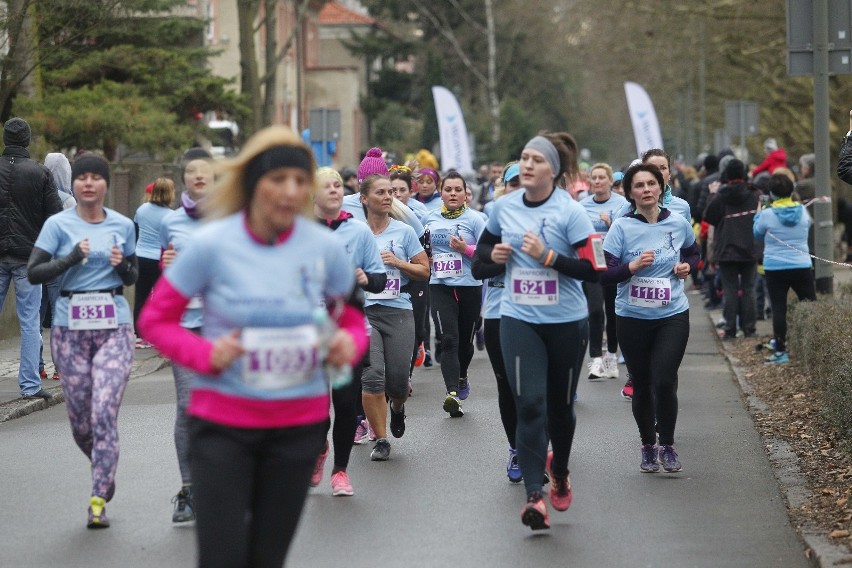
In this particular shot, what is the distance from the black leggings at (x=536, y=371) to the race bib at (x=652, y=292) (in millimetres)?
1514

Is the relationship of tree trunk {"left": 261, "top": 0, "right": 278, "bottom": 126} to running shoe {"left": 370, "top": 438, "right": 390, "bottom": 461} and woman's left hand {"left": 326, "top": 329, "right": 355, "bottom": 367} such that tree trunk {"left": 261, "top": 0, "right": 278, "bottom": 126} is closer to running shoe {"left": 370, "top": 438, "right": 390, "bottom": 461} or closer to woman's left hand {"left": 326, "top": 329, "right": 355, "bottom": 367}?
running shoe {"left": 370, "top": 438, "right": 390, "bottom": 461}

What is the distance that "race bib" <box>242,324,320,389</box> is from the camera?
480 cm

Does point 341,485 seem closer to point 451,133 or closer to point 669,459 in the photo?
Answer: point 669,459

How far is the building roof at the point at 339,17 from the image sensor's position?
7862 centimetres

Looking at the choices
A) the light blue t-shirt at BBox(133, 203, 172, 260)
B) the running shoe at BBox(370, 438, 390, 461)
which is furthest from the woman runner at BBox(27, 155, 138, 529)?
the light blue t-shirt at BBox(133, 203, 172, 260)

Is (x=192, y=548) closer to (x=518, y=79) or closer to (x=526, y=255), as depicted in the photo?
(x=526, y=255)

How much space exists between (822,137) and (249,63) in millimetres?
18253

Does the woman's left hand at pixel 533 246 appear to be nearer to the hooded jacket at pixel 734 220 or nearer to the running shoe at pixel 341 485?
the running shoe at pixel 341 485

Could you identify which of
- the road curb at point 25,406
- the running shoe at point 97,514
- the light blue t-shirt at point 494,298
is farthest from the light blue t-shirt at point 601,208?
the running shoe at point 97,514

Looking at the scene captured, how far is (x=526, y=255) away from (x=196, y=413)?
3.10m

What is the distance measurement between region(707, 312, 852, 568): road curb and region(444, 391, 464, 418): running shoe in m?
2.25

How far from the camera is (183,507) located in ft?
26.5

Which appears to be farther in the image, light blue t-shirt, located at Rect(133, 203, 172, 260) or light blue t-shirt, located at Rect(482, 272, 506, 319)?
light blue t-shirt, located at Rect(133, 203, 172, 260)

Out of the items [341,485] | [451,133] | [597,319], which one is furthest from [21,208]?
[451,133]
